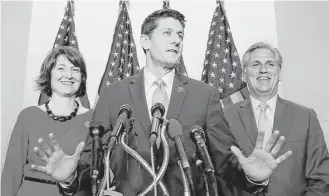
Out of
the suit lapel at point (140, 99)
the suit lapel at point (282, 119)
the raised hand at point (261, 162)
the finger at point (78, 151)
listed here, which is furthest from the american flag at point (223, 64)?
the finger at point (78, 151)

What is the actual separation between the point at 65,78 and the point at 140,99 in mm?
730

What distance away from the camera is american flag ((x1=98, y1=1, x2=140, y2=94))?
288 centimetres

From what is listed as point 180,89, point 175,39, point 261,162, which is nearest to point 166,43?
point 175,39

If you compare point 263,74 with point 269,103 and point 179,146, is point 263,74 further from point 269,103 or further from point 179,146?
point 179,146

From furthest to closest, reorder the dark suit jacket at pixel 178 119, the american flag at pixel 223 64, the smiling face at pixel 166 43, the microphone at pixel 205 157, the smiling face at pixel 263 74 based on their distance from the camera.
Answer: the american flag at pixel 223 64
the smiling face at pixel 263 74
the smiling face at pixel 166 43
the dark suit jacket at pixel 178 119
the microphone at pixel 205 157

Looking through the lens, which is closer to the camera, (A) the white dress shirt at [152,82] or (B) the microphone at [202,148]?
(B) the microphone at [202,148]

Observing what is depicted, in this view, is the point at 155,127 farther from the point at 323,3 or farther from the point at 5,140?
the point at 323,3

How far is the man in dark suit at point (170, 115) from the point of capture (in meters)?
1.56

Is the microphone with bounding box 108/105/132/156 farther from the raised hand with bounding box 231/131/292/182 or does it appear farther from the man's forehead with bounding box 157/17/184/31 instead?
the man's forehead with bounding box 157/17/184/31

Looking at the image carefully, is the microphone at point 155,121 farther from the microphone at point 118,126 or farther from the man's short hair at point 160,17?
the man's short hair at point 160,17

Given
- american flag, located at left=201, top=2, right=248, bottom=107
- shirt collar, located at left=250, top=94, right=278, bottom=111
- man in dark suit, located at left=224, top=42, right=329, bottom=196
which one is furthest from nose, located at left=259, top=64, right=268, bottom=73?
american flag, located at left=201, top=2, right=248, bottom=107

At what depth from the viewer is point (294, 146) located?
6.98 ft

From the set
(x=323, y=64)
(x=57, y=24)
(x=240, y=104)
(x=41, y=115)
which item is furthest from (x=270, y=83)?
(x=57, y=24)

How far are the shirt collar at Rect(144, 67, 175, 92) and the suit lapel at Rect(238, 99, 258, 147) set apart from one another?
0.57m
